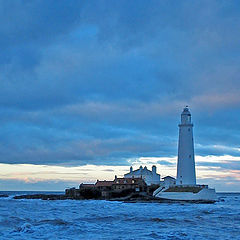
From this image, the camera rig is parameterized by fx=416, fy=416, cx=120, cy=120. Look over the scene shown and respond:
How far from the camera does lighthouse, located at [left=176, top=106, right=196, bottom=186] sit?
174ft

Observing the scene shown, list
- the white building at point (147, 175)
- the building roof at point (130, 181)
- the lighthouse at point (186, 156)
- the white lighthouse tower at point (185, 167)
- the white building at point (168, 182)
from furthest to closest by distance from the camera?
the white building at point (147, 175)
the building roof at point (130, 181)
the white building at point (168, 182)
the lighthouse at point (186, 156)
the white lighthouse tower at point (185, 167)

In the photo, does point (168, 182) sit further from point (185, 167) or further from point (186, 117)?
point (186, 117)

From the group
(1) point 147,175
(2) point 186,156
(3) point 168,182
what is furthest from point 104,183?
(2) point 186,156

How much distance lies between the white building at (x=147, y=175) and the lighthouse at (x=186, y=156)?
16997 mm

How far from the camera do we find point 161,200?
53250mm

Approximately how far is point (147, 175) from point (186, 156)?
61.0ft

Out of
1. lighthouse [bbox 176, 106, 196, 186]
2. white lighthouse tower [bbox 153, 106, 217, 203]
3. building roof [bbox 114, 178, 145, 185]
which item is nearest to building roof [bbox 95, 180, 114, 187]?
building roof [bbox 114, 178, 145, 185]

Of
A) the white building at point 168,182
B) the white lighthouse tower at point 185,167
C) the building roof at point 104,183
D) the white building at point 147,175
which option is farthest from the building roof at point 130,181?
the white lighthouse tower at point 185,167

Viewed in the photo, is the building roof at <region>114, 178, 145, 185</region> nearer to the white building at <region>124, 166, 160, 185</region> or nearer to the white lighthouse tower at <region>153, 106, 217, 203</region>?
the white building at <region>124, 166, 160, 185</region>

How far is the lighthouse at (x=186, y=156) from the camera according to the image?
53.1 meters

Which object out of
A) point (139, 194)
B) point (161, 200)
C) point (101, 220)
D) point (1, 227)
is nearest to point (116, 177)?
point (139, 194)

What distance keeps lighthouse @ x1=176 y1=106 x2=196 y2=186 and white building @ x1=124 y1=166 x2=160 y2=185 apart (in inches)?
669

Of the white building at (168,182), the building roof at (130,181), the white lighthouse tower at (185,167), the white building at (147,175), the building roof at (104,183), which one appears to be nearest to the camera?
the white lighthouse tower at (185,167)

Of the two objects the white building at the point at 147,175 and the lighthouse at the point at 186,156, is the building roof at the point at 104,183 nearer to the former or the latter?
the white building at the point at 147,175
